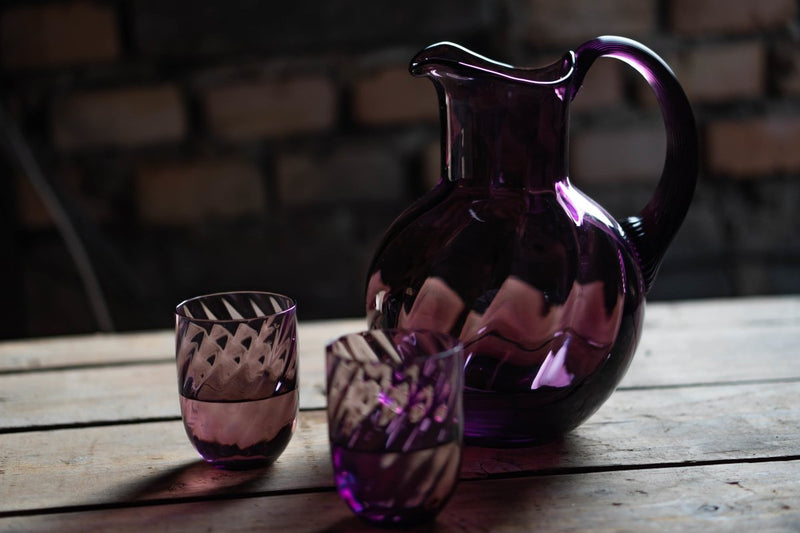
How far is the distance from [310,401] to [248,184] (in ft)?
2.06

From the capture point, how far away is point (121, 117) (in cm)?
112

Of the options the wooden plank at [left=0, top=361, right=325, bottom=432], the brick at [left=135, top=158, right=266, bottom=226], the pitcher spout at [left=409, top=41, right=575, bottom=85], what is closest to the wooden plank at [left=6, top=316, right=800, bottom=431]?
the wooden plank at [left=0, top=361, right=325, bottom=432]

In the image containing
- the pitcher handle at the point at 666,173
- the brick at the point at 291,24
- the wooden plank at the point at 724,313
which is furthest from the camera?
the brick at the point at 291,24

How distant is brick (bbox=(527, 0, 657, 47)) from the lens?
1.11 metres

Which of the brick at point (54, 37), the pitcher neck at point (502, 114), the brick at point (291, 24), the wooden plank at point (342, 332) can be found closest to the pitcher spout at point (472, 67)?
the pitcher neck at point (502, 114)

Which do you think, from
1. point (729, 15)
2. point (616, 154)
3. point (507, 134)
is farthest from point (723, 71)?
point (507, 134)

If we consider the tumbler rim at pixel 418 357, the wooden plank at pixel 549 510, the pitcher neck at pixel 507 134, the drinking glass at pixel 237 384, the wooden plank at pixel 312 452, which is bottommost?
the wooden plank at pixel 312 452

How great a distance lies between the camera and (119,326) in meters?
1.14

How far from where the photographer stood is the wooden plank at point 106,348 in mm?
655

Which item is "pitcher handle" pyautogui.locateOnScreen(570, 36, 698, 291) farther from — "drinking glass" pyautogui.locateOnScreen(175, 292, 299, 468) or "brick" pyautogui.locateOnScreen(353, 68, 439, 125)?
"brick" pyautogui.locateOnScreen(353, 68, 439, 125)

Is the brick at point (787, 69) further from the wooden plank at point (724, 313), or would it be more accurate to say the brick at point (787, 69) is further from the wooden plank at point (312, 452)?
the wooden plank at point (312, 452)

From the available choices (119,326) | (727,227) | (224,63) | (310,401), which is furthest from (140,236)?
(727,227)

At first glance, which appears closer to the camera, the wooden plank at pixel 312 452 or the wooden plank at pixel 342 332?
the wooden plank at pixel 312 452

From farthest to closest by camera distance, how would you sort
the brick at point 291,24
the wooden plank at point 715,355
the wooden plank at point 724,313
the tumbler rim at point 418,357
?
the brick at point 291,24, the wooden plank at point 724,313, the wooden plank at point 715,355, the tumbler rim at point 418,357
